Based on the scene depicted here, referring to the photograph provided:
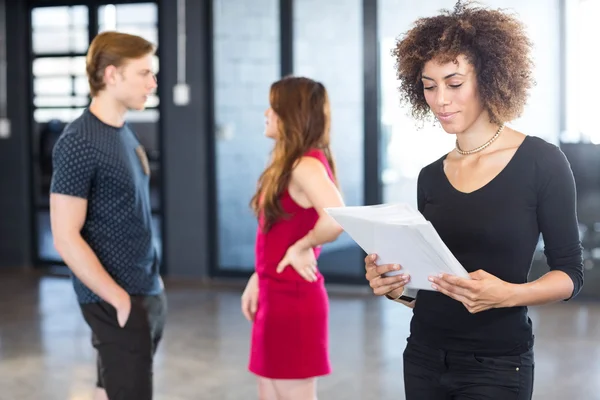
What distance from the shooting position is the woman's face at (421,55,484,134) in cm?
203

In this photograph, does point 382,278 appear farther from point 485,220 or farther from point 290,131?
point 290,131

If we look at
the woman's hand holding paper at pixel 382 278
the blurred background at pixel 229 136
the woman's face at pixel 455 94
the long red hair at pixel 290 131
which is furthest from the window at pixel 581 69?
the woman's hand holding paper at pixel 382 278

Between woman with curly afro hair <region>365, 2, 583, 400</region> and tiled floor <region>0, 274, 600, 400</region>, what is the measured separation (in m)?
2.48

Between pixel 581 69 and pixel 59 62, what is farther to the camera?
pixel 59 62

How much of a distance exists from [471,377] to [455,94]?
0.64m

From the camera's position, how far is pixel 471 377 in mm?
1965

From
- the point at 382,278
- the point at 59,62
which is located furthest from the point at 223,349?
the point at 59,62

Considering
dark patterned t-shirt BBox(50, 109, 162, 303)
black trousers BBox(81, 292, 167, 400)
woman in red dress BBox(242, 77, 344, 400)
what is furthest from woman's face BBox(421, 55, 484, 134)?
black trousers BBox(81, 292, 167, 400)

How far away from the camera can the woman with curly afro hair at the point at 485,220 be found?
194 cm

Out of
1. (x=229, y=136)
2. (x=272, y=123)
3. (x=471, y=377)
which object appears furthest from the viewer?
(x=229, y=136)

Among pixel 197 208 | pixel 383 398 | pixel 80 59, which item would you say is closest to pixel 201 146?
pixel 197 208

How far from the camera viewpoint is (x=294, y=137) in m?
2.98

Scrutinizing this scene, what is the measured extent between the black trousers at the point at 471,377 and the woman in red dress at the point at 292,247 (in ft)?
2.92

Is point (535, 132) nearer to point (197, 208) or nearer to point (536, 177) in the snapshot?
point (197, 208)
